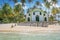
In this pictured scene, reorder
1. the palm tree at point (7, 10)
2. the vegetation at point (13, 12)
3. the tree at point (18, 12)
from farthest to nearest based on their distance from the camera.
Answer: the tree at point (18, 12) < the palm tree at point (7, 10) < the vegetation at point (13, 12)

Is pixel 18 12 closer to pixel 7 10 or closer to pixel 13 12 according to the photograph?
pixel 13 12

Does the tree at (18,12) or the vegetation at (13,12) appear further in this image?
the tree at (18,12)

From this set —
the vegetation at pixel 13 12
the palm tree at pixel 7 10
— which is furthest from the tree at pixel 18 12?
the palm tree at pixel 7 10

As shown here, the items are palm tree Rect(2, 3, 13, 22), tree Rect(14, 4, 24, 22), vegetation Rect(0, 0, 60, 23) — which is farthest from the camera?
tree Rect(14, 4, 24, 22)

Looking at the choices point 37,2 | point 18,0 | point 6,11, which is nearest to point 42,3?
point 37,2

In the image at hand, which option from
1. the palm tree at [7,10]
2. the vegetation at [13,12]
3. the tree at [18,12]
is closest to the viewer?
the vegetation at [13,12]

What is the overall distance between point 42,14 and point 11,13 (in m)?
5.10

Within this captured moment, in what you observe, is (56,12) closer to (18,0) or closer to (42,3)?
(42,3)

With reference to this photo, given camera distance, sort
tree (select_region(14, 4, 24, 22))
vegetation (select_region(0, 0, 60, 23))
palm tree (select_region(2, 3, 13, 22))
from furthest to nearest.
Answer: tree (select_region(14, 4, 24, 22)) → palm tree (select_region(2, 3, 13, 22)) → vegetation (select_region(0, 0, 60, 23))

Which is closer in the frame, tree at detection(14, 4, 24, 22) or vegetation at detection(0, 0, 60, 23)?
vegetation at detection(0, 0, 60, 23)

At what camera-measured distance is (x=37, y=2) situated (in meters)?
33.6

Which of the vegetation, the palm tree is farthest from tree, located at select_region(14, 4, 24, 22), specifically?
the palm tree

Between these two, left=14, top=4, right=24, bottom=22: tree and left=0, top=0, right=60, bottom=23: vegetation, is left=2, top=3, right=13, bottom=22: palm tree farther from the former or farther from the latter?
left=14, top=4, right=24, bottom=22: tree

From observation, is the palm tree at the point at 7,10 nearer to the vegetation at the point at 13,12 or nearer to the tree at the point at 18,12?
the vegetation at the point at 13,12
